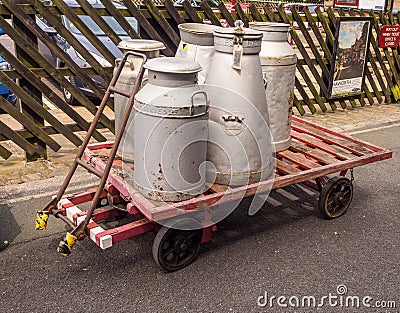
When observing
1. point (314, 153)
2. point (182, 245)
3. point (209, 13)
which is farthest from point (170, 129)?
point (209, 13)

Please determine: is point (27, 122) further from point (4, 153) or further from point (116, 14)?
point (116, 14)

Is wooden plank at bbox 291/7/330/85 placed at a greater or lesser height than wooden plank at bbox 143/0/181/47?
lesser

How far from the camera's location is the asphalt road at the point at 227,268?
3203 mm

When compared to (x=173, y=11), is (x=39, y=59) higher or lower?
lower

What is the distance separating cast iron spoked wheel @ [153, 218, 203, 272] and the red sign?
617 cm

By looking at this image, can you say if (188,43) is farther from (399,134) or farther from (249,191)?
(399,134)

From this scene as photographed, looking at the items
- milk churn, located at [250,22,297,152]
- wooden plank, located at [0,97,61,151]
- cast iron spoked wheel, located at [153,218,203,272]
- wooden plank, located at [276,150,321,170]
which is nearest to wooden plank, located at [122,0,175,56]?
wooden plank, located at [0,97,61,151]

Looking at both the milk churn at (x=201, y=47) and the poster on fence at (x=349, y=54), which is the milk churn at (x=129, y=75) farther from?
the poster on fence at (x=349, y=54)

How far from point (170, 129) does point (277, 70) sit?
1364 millimetres

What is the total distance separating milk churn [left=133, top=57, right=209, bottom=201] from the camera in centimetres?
320

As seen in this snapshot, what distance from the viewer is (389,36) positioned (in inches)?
328

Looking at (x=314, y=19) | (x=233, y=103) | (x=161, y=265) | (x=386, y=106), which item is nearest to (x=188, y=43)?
(x=233, y=103)

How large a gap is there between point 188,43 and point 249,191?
4.18ft

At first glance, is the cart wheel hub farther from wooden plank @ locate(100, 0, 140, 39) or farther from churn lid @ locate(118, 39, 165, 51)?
wooden plank @ locate(100, 0, 140, 39)
